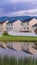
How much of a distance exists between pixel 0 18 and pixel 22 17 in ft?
1.85

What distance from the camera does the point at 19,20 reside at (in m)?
5.64

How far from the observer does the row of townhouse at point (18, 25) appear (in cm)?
565

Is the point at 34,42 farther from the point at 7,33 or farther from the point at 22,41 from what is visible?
the point at 7,33

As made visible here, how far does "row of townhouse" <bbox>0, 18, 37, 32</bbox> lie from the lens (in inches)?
222

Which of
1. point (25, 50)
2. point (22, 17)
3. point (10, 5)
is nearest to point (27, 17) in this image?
point (22, 17)

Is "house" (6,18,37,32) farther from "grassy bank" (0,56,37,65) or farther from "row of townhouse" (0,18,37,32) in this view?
"grassy bank" (0,56,37,65)

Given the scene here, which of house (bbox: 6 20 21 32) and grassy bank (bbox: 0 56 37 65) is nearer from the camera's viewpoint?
grassy bank (bbox: 0 56 37 65)

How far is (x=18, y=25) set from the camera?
18.6 feet

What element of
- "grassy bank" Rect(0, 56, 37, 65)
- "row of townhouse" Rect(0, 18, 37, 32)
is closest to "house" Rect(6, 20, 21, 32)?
"row of townhouse" Rect(0, 18, 37, 32)


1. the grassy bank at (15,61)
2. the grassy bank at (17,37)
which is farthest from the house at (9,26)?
the grassy bank at (15,61)

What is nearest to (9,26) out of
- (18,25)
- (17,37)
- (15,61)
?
(18,25)

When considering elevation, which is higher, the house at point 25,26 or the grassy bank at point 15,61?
the house at point 25,26

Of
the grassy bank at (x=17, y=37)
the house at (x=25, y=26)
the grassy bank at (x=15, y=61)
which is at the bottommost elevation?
the grassy bank at (x=15, y=61)

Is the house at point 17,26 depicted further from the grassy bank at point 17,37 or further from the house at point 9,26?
the grassy bank at point 17,37
